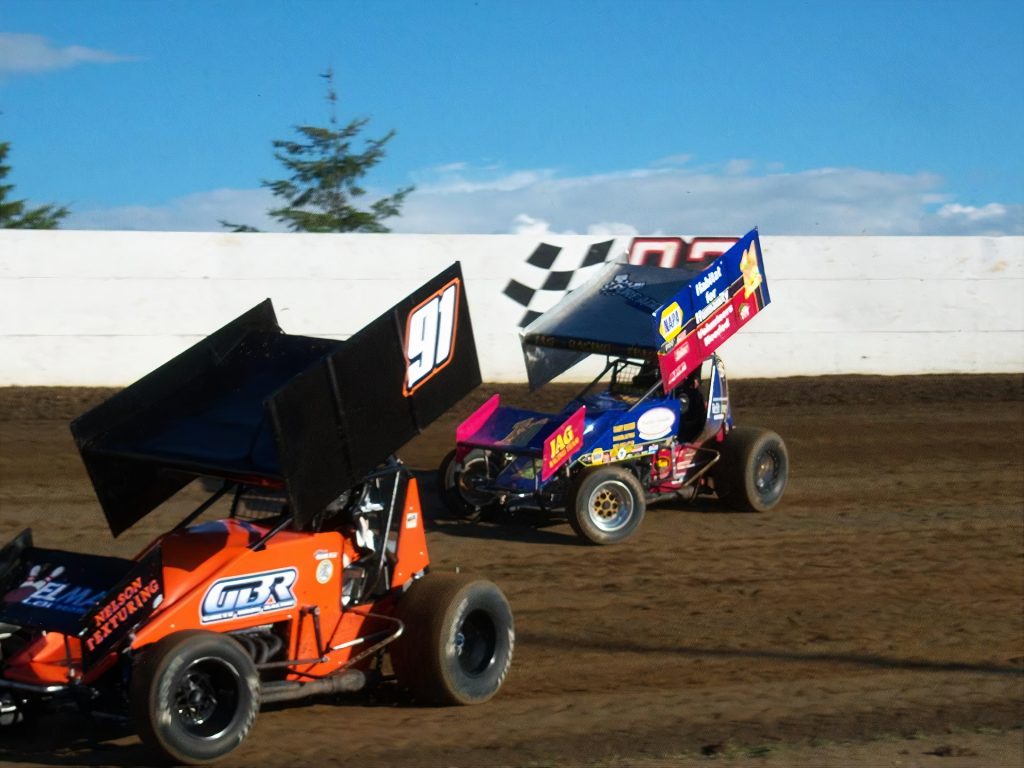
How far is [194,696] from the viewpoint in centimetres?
504

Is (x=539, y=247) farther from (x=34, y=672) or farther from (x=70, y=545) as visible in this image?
(x=34, y=672)

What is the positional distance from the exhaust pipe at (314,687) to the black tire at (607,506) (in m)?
4.09

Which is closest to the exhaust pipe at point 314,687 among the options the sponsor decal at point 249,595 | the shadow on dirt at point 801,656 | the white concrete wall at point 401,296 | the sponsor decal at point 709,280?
the sponsor decal at point 249,595

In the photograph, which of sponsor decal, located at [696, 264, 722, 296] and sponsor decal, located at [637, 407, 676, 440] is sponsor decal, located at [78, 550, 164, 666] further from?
sponsor decal, located at [696, 264, 722, 296]

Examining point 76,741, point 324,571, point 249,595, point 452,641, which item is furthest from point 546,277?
point 76,741

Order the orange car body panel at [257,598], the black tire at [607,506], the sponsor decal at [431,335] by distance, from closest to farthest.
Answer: the orange car body panel at [257,598], the sponsor decal at [431,335], the black tire at [607,506]

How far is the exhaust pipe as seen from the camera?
5457 millimetres

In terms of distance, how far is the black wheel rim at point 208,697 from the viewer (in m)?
5.00

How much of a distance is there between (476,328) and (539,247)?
4.28ft

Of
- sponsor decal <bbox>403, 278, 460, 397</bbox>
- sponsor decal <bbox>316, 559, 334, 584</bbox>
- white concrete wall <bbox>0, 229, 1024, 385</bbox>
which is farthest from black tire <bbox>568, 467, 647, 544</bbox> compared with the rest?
white concrete wall <bbox>0, 229, 1024, 385</bbox>

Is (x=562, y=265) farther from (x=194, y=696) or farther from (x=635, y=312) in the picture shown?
(x=194, y=696)

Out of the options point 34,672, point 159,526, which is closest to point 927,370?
point 159,526

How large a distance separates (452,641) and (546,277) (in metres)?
10.3

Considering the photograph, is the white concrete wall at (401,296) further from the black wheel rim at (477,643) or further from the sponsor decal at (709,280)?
the black wheel rim at (477,643)
